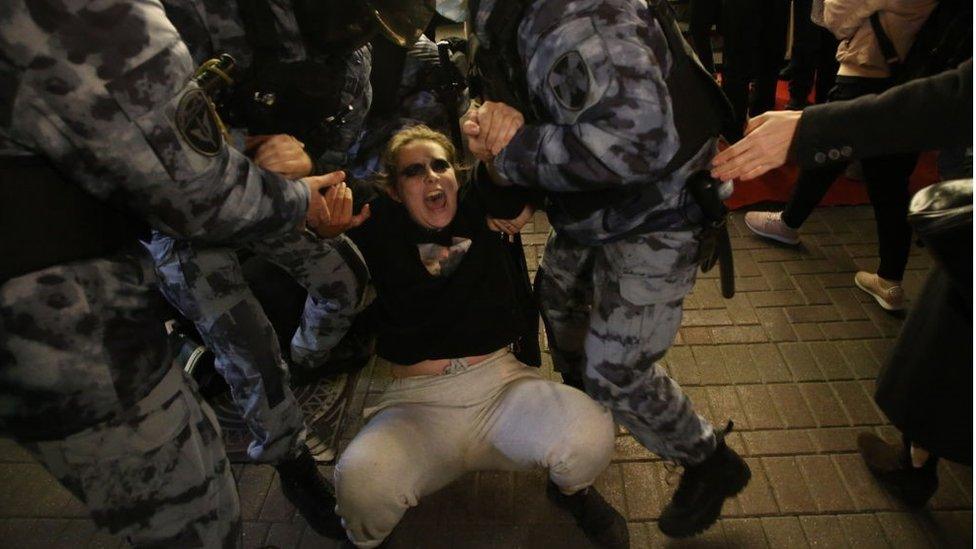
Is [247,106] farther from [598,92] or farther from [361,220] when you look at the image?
[598,92]

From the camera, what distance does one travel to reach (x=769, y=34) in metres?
4.93

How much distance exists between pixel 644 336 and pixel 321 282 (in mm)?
1353

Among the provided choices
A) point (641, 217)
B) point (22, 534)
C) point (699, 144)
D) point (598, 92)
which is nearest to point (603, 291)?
point (641, 217)

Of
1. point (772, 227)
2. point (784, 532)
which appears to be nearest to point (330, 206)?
point (784, 532)

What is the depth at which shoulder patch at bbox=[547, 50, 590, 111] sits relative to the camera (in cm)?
145

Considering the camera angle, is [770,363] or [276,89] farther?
[770,363]

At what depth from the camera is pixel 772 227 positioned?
3.85 meters

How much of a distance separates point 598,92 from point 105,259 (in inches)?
46.1

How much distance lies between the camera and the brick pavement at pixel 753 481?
2119mm

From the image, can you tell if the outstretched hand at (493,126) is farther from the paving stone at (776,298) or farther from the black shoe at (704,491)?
the paving stone at (776,298)

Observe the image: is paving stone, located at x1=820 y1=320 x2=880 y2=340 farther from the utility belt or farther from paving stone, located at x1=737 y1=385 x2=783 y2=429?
the utility belt

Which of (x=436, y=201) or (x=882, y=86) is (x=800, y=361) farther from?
(x=436, y=201)

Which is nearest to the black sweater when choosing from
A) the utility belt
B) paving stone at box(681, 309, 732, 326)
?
the utility belt

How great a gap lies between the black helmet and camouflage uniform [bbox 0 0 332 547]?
78 cm
